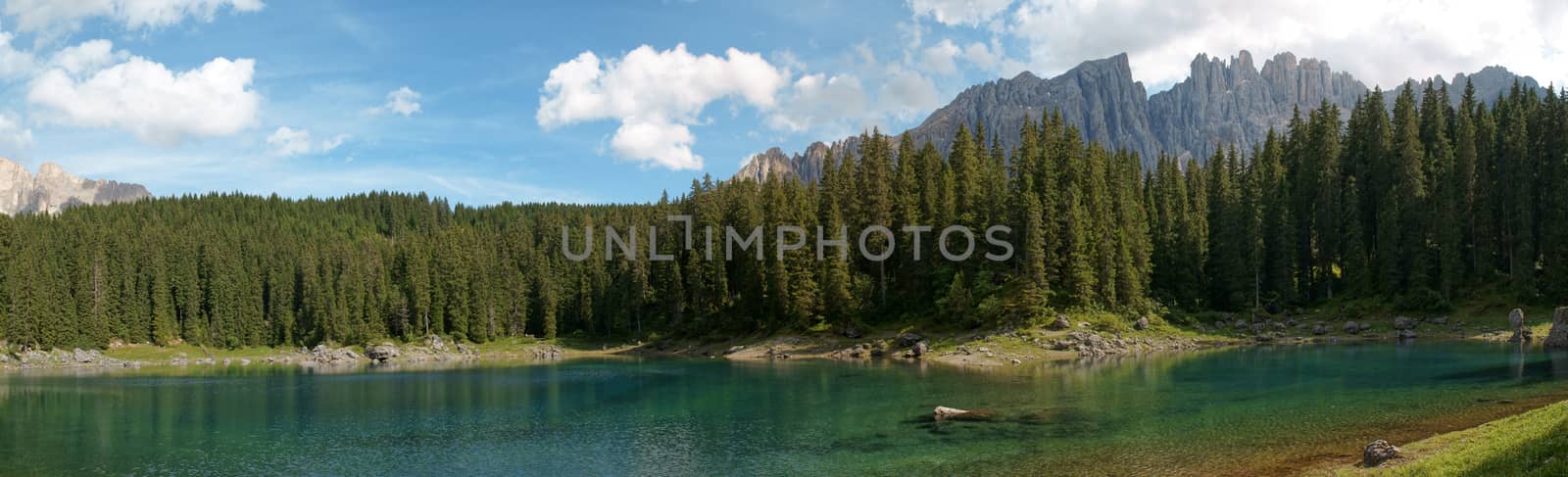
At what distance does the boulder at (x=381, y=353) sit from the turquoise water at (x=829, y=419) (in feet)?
157

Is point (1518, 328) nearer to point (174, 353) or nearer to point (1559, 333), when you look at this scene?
point (1559, 333)

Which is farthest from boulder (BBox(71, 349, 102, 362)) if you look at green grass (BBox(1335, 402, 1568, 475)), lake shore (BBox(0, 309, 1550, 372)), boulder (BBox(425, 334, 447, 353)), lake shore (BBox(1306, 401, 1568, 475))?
green grass (BBox(1335, 402, 1568, 475))

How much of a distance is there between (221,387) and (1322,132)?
125 m

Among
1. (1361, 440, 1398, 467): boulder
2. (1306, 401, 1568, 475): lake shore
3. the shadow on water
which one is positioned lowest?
the shadow on water

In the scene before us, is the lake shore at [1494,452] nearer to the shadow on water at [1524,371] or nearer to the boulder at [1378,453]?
the boulder at [1378,453]

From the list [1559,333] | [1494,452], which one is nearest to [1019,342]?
[1559,333]

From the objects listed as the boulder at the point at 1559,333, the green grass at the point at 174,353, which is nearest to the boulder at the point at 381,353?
the green grass at the point at 174,353

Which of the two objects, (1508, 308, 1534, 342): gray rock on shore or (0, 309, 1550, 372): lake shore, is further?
(0, 309, 1550, 372): lake shore

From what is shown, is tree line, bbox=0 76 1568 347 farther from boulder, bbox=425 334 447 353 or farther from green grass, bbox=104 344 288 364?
boulder, bbox=425 334 447 353

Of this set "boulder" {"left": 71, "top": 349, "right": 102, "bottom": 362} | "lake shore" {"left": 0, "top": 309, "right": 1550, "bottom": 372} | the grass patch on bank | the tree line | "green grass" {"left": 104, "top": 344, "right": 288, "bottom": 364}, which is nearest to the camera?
"lake shore" {"left": 0, "top": 309, "right": 1550, "bottom": 372}

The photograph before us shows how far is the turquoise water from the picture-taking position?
3759cm

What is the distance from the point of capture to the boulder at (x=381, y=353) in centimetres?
12988

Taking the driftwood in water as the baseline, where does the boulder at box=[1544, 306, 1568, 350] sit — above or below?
above

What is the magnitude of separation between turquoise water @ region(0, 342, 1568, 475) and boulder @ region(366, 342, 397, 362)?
47.8 meters
